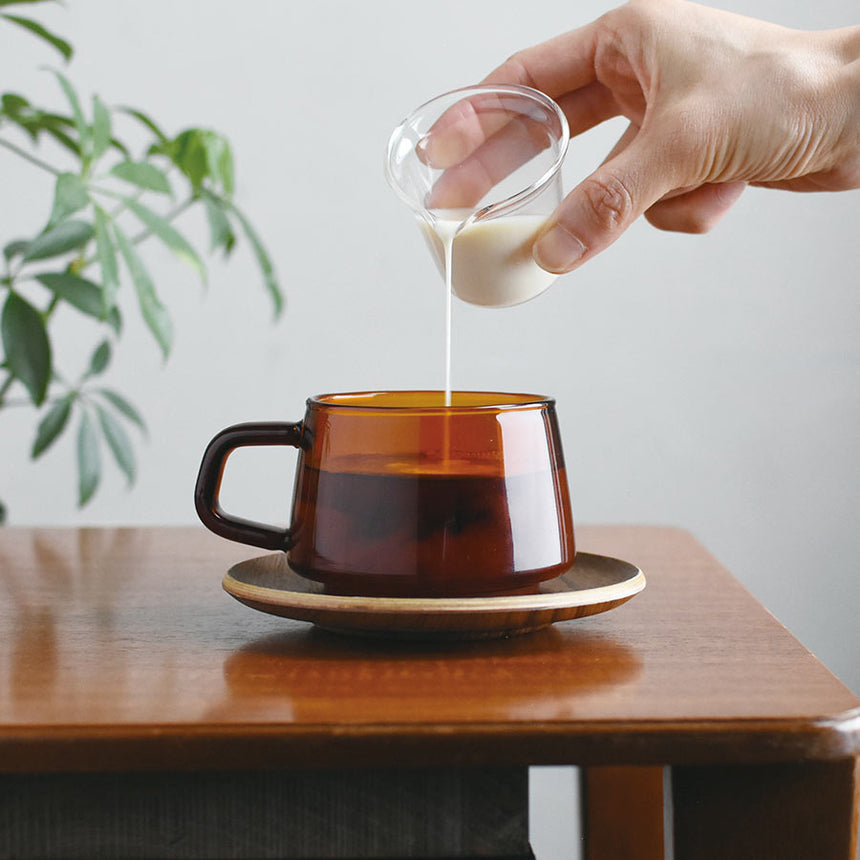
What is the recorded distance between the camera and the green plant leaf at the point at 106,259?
3.58 ft

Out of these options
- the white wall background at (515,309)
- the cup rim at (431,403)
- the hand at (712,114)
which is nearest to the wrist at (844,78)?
the hand at (712,114)

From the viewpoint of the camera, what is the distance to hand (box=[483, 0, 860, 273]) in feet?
2.43

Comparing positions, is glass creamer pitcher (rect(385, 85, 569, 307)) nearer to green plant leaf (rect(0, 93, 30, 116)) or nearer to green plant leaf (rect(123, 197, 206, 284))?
green plant leaf (rect(123, 197, 206, 284))

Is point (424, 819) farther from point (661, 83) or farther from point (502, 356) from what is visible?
point (502, 356)

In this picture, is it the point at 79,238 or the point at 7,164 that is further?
the point at 7,164

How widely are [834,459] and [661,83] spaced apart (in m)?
1.03

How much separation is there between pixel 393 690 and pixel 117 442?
0.98 meters

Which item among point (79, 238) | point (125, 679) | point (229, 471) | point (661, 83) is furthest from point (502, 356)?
point (125, 679)

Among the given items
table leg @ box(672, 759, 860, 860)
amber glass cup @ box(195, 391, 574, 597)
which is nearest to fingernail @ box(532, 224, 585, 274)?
amber glass cup @ box(195, 391, 574, 597)

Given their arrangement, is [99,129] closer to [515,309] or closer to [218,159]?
[218,159]

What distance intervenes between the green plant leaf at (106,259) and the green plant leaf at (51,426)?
322 mm

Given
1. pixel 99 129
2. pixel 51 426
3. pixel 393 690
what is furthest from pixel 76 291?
pixel 393 690

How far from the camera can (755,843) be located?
484 millimetres

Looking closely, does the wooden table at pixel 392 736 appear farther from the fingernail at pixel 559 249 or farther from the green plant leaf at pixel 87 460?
the green plant leaf at pixel 87 460
